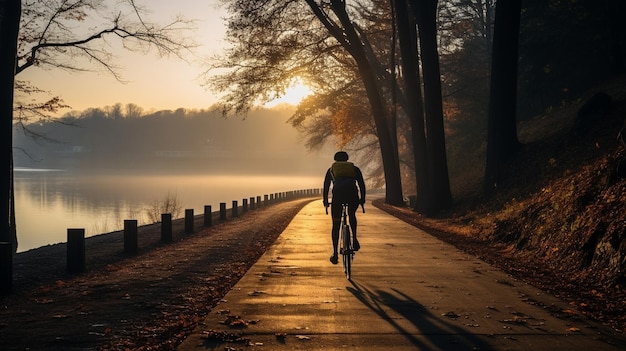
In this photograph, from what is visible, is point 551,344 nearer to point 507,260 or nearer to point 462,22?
point 507,260

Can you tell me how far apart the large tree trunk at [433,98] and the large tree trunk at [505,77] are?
3688mm

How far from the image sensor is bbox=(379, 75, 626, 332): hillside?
994cm

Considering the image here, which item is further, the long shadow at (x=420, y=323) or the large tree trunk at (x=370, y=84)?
the large tree trunk at (x=370, y=84)

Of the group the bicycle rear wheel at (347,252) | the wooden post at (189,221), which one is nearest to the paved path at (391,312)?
the bicycle rear wheel at (347,252)

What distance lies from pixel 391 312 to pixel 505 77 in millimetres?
14831

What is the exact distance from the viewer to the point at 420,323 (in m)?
7.48

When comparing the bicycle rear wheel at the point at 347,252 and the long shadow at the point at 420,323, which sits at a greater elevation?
the bicycle rear wheel at the point at 347,252

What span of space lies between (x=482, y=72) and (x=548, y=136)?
26727 mm

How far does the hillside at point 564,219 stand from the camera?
32.6 ft

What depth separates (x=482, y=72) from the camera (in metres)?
Result: 48.1

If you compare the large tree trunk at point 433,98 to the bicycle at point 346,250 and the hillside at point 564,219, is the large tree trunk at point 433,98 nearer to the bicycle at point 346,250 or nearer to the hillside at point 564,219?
the hillside at point 564,219

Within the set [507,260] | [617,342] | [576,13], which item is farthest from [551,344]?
[576,13]

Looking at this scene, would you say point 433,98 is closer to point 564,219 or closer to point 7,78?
point 564,219

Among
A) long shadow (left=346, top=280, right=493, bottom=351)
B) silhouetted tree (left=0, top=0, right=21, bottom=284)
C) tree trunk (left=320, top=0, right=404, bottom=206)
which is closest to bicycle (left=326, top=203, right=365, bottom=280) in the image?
long shadow (left=346, top=280, right=493, bottom=351)
